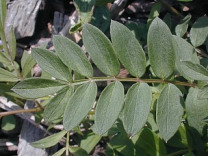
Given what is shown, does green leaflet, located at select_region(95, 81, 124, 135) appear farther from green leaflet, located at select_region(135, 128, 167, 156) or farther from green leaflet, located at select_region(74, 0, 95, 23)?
green leaflet, located at select_region(74, 0, 95, 23)

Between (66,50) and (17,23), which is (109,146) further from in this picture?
(17,23)

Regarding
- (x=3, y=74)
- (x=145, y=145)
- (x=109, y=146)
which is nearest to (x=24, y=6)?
(x=3, y=74)

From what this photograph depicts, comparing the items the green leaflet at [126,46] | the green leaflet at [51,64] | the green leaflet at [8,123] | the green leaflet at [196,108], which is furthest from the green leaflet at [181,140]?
the green leaflet at [8,123]

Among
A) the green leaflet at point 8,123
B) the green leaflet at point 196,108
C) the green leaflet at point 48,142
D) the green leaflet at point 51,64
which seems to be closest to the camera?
the green leaflet at point 51,64

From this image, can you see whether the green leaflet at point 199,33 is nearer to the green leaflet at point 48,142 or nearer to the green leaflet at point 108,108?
the green leaflet at point 108,108

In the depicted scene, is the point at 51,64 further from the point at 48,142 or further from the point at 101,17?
the point at 101,17

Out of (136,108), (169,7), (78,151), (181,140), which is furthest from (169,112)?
(169,7)
